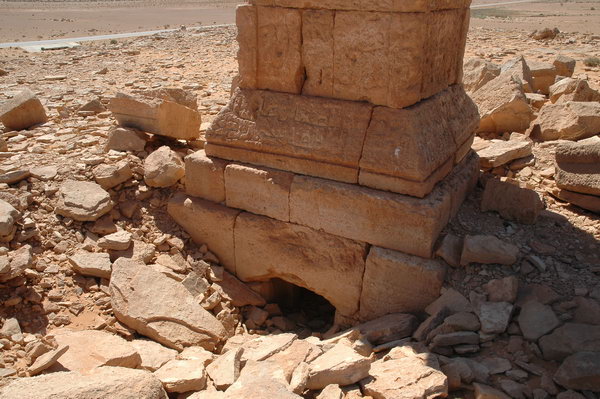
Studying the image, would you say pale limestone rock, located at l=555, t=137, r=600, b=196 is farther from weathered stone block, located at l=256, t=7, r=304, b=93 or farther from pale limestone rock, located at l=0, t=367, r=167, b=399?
pale limestone rock, located at l=0, t=367, r=167, b=399

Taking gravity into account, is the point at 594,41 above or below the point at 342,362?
above

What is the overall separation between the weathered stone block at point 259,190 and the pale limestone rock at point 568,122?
3.05 m

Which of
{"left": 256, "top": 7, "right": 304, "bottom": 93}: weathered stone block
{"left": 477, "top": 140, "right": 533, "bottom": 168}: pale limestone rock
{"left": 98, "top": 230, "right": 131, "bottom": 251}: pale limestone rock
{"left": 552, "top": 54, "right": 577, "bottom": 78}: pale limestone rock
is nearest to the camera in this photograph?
{"left": 256, "top": 7, "right": 304, "bottom": 93}: weathered stone block

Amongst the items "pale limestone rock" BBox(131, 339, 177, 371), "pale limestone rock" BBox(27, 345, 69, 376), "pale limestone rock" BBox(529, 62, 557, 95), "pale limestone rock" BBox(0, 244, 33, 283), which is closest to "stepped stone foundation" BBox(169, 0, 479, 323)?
"pale limestone rock" BBox(131, 339, 177, 371)

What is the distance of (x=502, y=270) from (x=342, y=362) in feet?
4.93

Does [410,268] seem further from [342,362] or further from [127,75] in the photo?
[127,75]

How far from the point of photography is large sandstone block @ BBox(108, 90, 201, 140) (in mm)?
5414

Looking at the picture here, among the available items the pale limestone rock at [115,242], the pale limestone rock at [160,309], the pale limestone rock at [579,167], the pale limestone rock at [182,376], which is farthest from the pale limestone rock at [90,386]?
the pale limestone rock at [579,167]

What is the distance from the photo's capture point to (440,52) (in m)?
4.13

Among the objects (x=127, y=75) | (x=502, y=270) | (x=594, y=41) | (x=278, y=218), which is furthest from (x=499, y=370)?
(x=594, y=41)

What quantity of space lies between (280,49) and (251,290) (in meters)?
2.22

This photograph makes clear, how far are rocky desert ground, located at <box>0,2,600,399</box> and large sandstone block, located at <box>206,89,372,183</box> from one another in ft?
2.85

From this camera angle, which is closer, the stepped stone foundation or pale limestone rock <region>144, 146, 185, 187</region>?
the stepped stone foundation

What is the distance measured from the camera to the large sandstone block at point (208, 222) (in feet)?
15.3
